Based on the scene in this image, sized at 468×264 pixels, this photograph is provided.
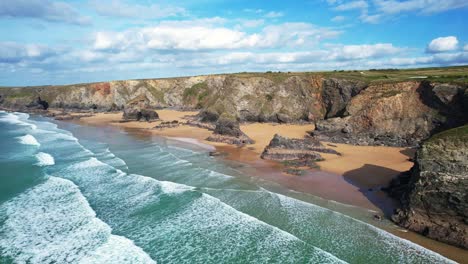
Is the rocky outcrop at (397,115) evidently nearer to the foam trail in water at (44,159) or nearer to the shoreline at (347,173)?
the shoreline at (347,173)

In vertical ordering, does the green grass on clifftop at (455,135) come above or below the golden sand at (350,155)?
above

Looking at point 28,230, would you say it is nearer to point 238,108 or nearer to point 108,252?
point 108,252

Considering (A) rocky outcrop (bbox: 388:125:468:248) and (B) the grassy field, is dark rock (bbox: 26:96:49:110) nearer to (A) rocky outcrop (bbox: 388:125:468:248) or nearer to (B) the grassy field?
(B) the grassy field

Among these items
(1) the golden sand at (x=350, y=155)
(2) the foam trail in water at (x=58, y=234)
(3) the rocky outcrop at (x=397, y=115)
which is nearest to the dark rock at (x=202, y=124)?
(1) the golden sand at (x=350, y=155)

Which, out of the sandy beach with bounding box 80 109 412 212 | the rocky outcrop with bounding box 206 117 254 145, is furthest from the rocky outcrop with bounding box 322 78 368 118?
the rocky outcrop with bounding box 206 117 254 145

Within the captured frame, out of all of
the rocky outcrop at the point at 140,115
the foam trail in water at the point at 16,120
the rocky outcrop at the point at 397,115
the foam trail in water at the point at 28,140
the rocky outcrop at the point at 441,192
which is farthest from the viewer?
the rocky outcrop at the point at 140,115

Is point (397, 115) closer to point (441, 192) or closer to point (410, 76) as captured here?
point (410, 76)
